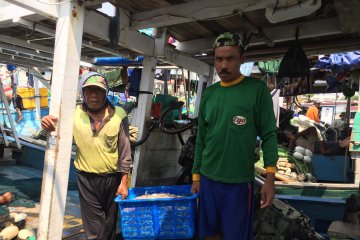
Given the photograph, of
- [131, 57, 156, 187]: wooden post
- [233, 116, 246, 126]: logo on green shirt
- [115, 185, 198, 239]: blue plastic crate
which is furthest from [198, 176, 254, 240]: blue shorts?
[131, 57, 156, 187]: wooden post

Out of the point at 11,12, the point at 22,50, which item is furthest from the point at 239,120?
the point at 22,50

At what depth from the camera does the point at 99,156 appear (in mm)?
3244

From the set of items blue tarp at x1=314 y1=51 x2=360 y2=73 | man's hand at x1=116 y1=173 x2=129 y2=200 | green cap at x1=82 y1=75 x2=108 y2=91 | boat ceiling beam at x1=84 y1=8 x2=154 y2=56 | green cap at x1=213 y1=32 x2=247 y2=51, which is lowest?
man's hand at x1=116 y1=173 x2=129 y2=200

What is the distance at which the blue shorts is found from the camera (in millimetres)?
2738

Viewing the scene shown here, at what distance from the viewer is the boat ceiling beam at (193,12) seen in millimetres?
3303

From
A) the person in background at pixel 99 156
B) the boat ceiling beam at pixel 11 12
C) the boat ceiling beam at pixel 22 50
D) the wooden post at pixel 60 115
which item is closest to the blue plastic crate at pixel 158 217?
the person in background at pixel 99 156

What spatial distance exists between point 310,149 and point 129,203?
797 cm

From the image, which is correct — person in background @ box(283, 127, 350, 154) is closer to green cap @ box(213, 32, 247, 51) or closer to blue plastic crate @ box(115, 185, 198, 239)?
blue plastic crate @ box(115, 185, 198, 239)

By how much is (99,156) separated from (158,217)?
832 mm

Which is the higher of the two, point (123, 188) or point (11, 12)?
point (11, 12)

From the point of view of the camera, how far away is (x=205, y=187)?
290 centimetres

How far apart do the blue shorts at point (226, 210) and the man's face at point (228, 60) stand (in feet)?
3.07

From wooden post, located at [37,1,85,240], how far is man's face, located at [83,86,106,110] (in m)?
0.15

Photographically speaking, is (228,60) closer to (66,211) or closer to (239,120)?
(239,120)
